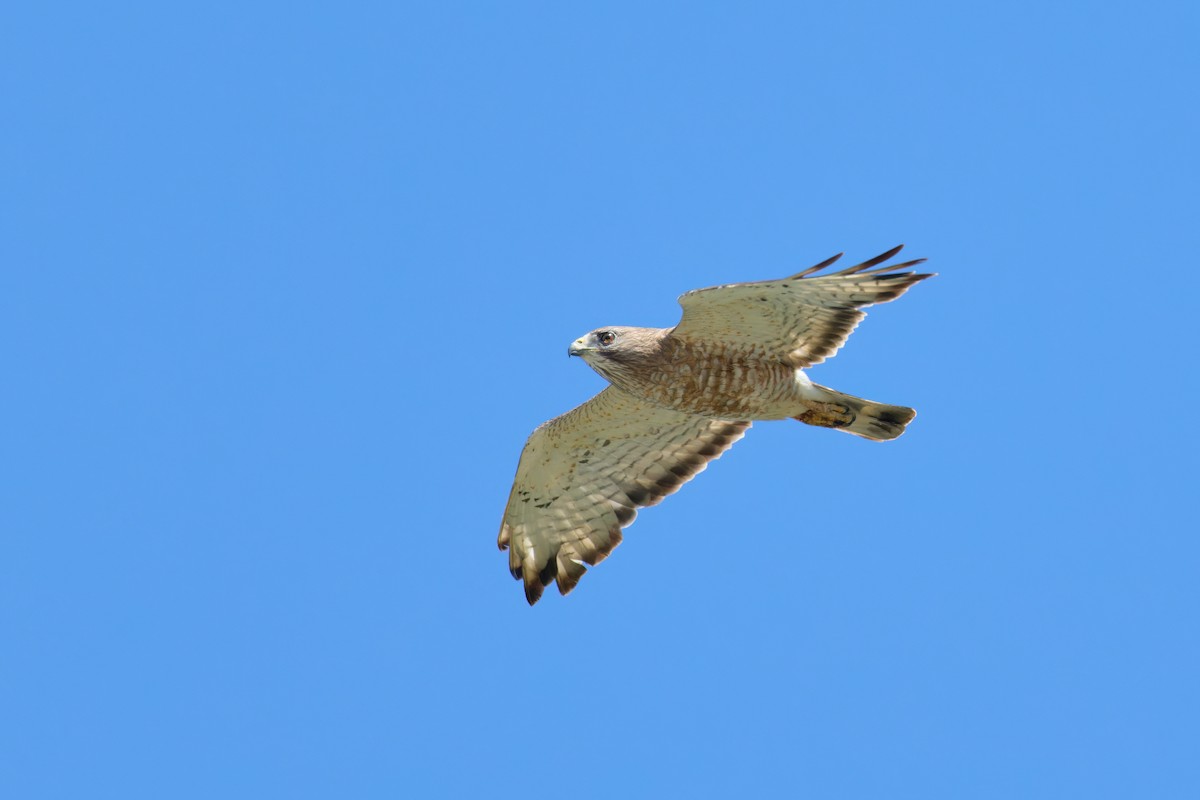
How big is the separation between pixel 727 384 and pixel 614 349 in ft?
3.35

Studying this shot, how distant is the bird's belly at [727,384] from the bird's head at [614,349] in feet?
0.76

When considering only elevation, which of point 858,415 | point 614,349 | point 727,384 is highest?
point 614,349

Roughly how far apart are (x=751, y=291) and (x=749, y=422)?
7.03ft

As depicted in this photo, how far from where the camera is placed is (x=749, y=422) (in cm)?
1353

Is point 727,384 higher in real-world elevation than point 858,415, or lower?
higher

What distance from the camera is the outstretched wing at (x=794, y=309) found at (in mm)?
11594

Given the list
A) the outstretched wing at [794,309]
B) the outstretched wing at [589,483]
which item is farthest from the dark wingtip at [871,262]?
the outstretched wing at [589,483]

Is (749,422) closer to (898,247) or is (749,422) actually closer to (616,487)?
(616,487)

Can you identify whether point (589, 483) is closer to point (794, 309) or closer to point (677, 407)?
point (677, 407)

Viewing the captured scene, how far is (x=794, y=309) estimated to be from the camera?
12.0 metres

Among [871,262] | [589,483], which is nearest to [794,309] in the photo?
[871,262]

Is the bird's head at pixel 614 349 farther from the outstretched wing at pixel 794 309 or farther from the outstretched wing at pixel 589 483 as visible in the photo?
the outstretched wing at pixel 589 483

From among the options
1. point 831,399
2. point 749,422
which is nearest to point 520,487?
point 749,422

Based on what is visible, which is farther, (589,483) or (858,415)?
(589,483)
